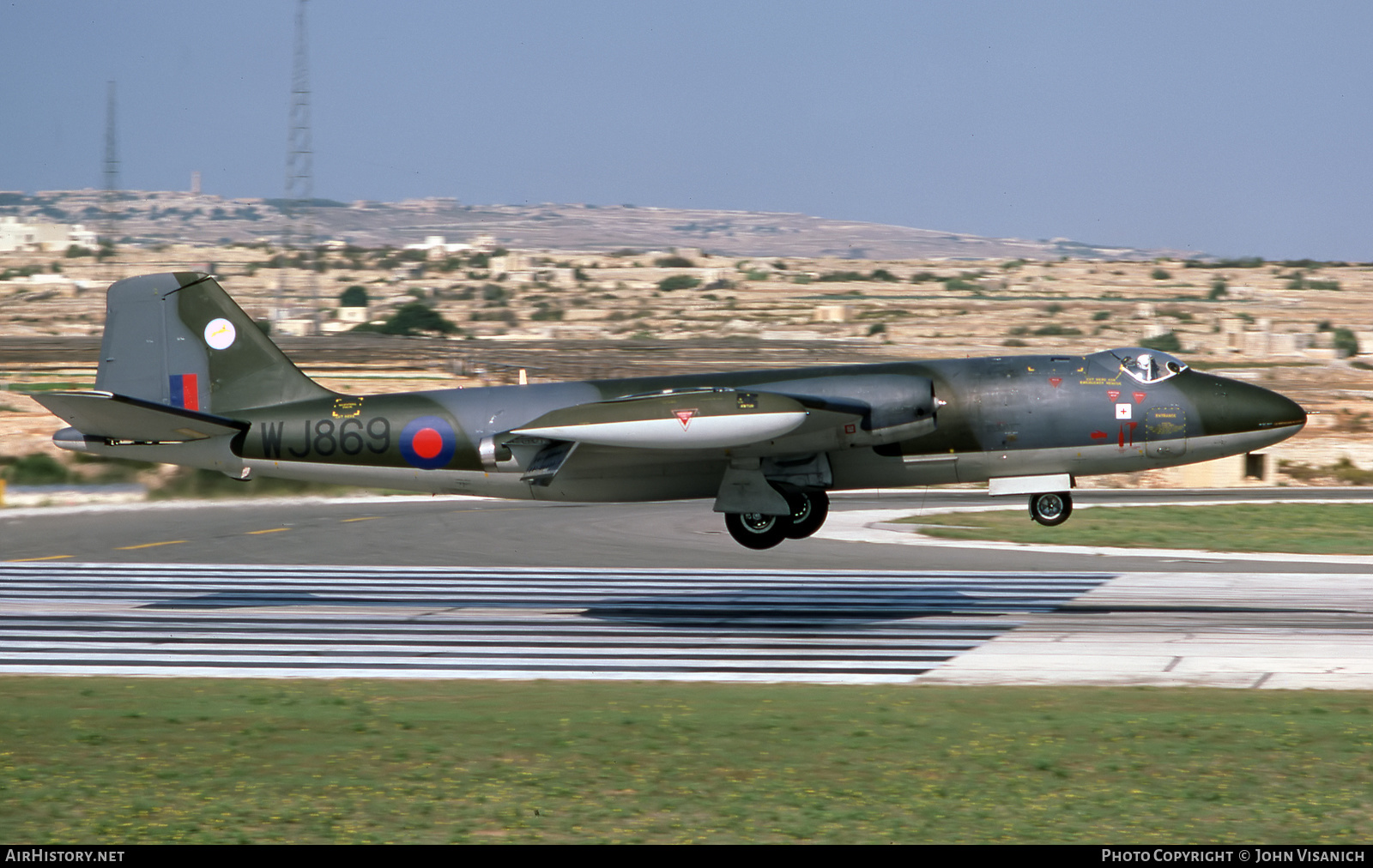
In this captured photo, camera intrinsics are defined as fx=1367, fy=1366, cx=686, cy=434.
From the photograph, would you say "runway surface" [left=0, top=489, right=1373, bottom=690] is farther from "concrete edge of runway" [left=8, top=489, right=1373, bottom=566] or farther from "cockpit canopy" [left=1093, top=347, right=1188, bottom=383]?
"cockpit canopy" [left=1093, top=347, right=1188, bottom=383]

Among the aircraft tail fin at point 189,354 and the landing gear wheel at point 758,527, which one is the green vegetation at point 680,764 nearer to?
the landing gear wheel at point 758,527

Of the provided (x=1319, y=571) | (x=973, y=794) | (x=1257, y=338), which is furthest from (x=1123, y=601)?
(x=1257, y=338)

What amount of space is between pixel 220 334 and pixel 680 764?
14974mm

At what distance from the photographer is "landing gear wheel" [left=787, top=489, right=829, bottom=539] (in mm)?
22422

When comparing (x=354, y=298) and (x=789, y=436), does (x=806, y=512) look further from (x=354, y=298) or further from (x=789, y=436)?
(x=354, y=298)

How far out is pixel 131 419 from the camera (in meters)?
21.7

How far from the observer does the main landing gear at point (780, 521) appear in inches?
867

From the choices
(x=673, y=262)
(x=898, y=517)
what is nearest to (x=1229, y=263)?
(x=673, y=262)

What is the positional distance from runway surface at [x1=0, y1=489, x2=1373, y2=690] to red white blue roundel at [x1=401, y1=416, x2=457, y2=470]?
2.74m

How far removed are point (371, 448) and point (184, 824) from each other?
1263cm

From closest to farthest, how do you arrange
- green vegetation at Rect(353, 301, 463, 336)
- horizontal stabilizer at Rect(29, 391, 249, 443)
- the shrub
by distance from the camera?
horizontal stabilizer at Rect(29, 391, 249, 443) → the shrub → green vegetation at Rect(353, 301, 463, 336)

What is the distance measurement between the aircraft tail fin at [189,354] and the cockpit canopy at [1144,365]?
13.1 meters

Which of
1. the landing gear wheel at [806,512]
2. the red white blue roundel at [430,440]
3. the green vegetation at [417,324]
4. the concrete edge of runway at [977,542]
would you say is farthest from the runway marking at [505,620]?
the green vegetation at [417,324]

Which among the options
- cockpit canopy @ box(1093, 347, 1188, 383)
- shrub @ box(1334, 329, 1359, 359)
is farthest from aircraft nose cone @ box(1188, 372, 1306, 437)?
shrub @ box(1334, 329, 1359, 359)
